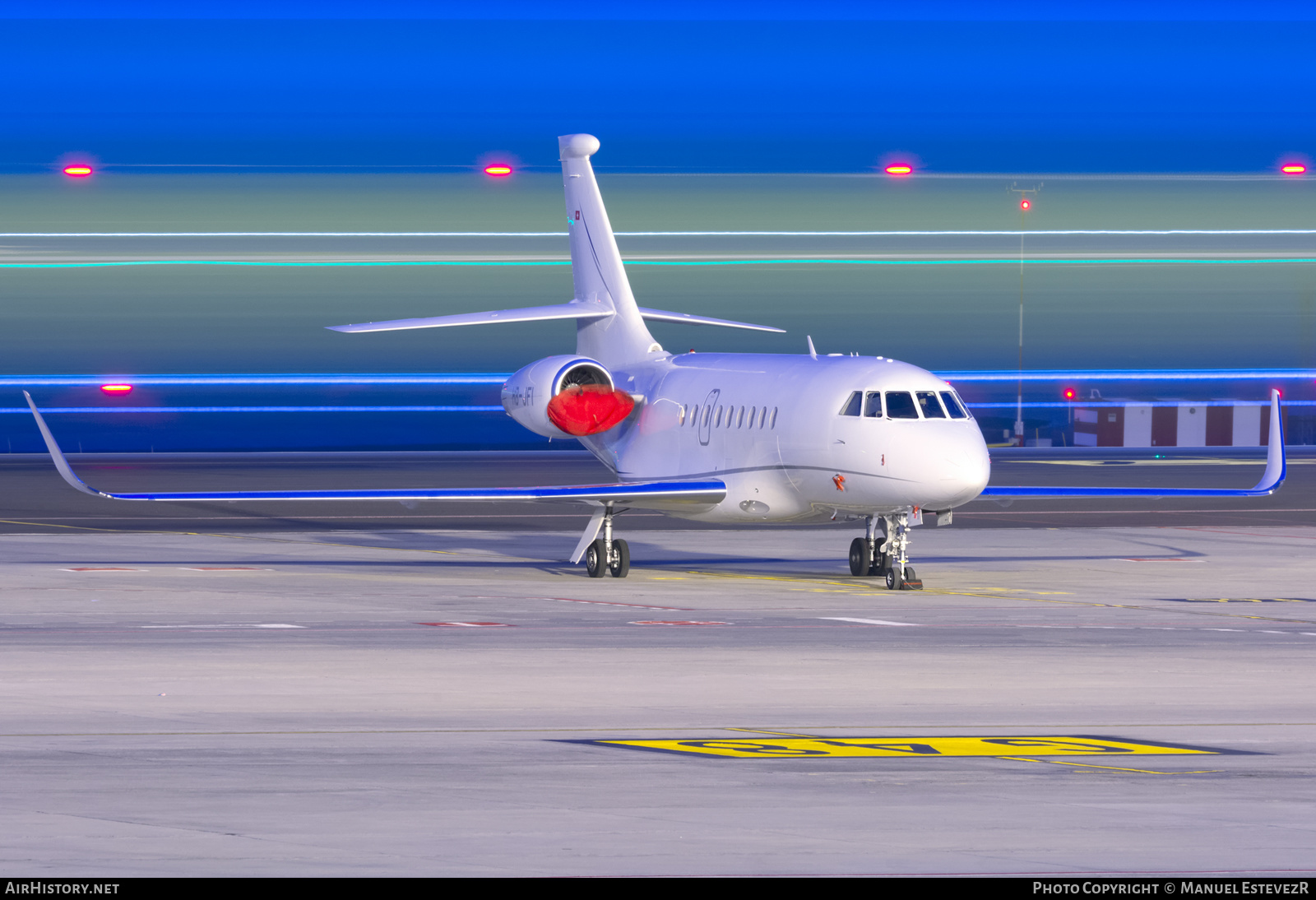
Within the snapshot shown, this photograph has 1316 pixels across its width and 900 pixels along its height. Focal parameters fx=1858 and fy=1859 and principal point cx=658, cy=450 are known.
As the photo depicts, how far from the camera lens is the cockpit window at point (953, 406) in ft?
86.9

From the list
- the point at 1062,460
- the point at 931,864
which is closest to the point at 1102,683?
the point at 931,864

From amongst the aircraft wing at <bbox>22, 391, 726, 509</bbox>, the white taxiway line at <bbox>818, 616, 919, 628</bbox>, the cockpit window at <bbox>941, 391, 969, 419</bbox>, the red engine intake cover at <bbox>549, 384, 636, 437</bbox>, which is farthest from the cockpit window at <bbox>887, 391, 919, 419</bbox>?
the red engine intake cover at <bbox>549, 384, 636, 437</bbox>

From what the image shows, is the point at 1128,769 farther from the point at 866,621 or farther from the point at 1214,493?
the point at 1214,493

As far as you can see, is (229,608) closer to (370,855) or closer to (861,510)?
(861,510)

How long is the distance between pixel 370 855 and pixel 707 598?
16046 mm

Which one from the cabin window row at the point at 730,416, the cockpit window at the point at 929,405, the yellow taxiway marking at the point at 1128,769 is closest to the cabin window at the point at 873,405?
the cockpit window at the point at 929,405

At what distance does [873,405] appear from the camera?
26.6 meters

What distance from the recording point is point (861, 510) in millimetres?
27125

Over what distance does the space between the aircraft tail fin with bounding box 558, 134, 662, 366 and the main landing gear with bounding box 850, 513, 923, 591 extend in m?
7.05

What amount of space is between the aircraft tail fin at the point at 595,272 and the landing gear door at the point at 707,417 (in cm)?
390

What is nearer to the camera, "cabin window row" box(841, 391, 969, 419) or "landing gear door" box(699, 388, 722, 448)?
"cabin window row" box(841, 391, 969, 419)

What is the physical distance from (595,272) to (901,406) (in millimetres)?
10776

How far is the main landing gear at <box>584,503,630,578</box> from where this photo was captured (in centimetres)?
2902

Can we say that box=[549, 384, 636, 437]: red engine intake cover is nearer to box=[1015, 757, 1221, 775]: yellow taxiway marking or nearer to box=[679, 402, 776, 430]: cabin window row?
box=[679, 402, 776, 430]: cabin window row
